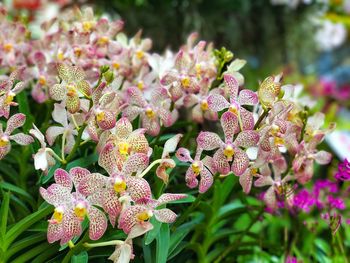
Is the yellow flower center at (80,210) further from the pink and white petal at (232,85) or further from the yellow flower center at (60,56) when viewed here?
the yellow flower center at (60,56)

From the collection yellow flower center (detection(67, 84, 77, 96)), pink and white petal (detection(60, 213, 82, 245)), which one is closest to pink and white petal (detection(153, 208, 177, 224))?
pink and white petal (detection(60, 213, 82, 245))

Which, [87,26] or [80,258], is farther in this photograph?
[87,26]

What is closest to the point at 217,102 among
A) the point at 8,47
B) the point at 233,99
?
the point at 233,99

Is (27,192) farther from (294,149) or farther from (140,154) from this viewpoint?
(294,149)

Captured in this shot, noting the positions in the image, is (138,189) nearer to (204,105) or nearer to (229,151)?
(229,151)

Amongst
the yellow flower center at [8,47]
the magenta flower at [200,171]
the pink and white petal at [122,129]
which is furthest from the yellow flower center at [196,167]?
the yellow flower center at [8,47]

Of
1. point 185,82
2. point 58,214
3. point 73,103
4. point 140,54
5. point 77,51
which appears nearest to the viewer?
point 58,214

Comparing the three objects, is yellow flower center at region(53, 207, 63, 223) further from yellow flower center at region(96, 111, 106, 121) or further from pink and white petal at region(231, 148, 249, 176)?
pink and white petal at region(231, 148, 249, 176)
